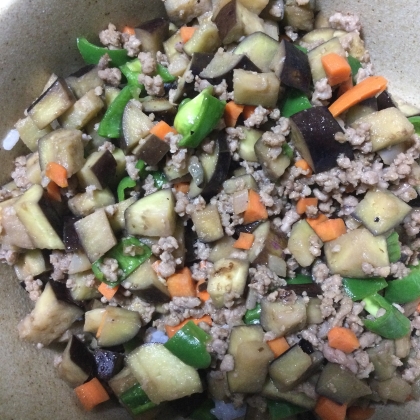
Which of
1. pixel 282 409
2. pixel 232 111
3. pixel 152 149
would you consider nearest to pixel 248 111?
pixel 232 111

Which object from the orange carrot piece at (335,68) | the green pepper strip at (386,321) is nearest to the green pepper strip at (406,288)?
the green pepper strip at (386,321)

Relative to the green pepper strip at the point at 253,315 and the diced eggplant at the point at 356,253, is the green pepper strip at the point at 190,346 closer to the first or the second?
the green pepper strip at the point at 253,315

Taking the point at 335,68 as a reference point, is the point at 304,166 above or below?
below

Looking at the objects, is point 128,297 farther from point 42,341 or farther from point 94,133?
point 94,133

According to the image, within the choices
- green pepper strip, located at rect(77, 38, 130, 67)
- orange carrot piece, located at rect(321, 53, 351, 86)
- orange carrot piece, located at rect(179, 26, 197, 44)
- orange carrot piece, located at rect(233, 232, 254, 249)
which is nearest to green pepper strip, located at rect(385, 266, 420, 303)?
orange carrot piece, located at rect(233, 232, 254, 249)

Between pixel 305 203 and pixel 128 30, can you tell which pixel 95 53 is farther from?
pixel 305 203

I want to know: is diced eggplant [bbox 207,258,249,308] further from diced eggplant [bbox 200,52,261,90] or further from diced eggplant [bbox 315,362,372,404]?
diced eggplant [bbox 200,52,261,90]

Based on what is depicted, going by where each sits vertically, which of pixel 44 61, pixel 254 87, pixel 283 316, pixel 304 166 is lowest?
pixel 283 316
